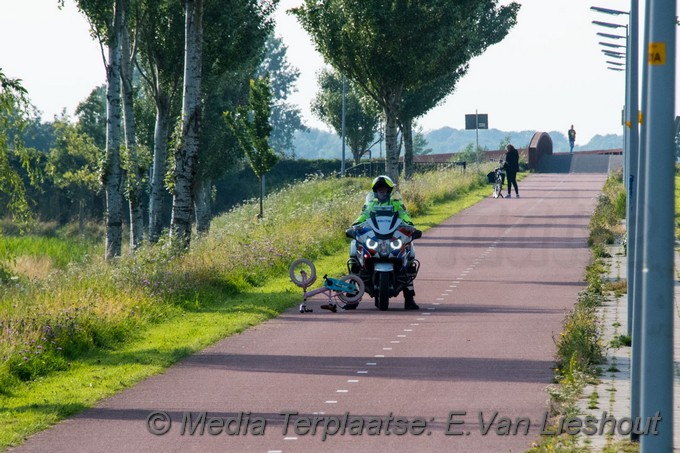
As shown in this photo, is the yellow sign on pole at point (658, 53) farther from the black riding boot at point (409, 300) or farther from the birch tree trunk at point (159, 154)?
the birch tree trunk at point (159, 154)

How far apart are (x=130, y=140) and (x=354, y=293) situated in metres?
18.5

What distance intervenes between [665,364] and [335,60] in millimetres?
32009

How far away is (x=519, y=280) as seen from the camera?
22312mm

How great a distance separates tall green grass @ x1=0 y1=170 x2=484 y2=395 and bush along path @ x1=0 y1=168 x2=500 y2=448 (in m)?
0.02

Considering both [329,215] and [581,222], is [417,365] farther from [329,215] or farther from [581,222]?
[581,222]

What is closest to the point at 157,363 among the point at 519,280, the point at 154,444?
the point at 154,444

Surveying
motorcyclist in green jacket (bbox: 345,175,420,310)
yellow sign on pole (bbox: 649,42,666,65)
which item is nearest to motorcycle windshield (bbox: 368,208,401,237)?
motorcyclist in green jacket (bbox: 345,175,420,310)

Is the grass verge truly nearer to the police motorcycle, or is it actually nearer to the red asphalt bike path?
the red asphalt bike path

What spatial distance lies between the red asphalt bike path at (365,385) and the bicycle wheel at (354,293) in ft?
0.90

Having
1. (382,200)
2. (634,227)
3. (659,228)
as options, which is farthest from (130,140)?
(659,228)

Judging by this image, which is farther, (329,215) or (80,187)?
(80,187)

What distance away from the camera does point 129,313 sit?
16344mm

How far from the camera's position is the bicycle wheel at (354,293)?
17625mm

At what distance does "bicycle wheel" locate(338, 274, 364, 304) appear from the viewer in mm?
17625
